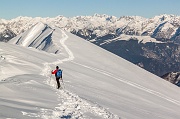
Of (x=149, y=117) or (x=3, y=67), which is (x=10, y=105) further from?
(x=3, y=67)

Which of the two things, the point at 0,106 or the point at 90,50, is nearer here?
the point at 0,106

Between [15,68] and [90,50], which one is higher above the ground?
[90,50]

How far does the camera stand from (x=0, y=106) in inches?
697

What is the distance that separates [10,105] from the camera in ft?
61.8

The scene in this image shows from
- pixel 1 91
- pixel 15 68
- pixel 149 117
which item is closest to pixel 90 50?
pixel 15 68

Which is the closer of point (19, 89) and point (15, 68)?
point (19, 89)

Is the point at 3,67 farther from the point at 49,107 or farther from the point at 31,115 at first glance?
the point at 31,115

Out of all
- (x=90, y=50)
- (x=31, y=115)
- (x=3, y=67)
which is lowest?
(x=31, y=115)

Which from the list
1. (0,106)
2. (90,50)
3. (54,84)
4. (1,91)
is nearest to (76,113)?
(0,106)

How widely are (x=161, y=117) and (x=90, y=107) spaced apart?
11.4m

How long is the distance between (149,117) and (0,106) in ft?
51.8

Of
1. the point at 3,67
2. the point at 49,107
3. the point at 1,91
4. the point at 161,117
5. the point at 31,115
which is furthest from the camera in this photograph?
the point at 3,67

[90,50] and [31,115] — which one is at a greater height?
[90,50]

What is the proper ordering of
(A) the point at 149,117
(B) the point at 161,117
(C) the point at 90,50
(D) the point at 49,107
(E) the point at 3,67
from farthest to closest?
(C) the point at 90,50, (E) the point at 3,67, (B) the point at 161,117, (A) the point at 149,117, (D) the point at 49,107
